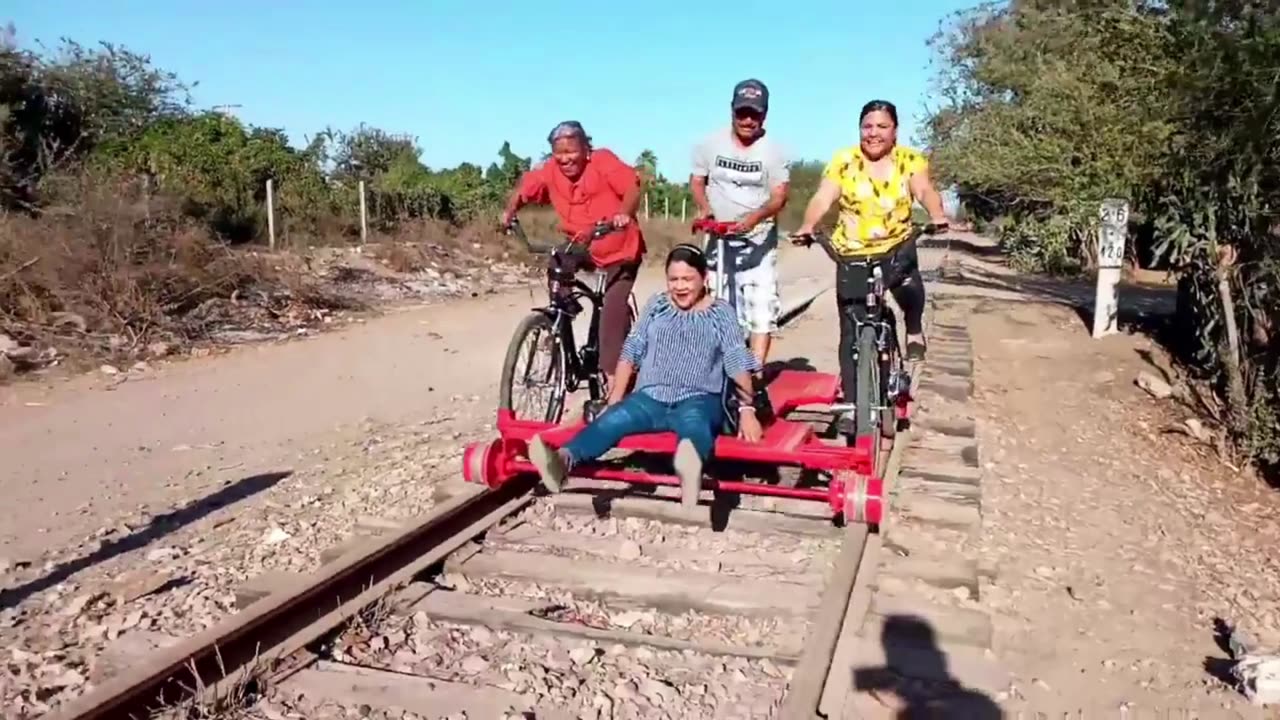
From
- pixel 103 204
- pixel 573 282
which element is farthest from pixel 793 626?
pixel 103 204

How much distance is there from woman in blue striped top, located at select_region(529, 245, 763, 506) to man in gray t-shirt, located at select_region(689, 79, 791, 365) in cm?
59

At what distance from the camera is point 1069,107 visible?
13.5m

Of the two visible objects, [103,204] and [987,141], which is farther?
[987,141]

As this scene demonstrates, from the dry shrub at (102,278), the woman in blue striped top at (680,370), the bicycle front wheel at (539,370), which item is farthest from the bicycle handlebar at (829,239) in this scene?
the dry shrub at (102,278)

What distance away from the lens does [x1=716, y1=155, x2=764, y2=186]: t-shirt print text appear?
6.45 metres

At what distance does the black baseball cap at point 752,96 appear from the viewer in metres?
6.25

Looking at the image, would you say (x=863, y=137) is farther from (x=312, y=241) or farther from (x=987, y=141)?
(x=312, y=241)

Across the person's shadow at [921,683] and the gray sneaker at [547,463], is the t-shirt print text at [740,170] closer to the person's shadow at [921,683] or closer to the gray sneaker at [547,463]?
the gray sneaker at [547,463]

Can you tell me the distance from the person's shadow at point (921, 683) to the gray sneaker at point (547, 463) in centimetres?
151

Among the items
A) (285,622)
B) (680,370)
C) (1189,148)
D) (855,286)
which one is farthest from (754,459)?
(1189,148)

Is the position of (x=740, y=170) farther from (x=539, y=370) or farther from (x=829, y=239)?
(x=539, y=370)

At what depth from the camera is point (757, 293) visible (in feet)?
22.7

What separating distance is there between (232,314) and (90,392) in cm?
392

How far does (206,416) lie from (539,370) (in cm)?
392
